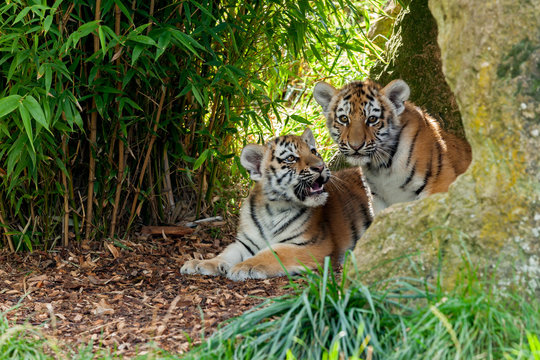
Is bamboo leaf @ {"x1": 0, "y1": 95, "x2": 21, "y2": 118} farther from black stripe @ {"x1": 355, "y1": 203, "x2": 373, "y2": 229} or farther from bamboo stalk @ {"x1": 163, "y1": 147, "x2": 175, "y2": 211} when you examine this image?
black stripe @ {"x1": 355, "y1": 203, "x2": 373, "y2": 229}

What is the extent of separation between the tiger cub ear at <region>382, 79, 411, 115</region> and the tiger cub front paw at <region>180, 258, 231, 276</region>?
1469mm

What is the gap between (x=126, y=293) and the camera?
14.1ft

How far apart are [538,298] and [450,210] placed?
1.57 ft

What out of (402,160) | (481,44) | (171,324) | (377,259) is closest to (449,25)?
(481,44)

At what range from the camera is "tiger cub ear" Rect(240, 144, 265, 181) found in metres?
4.89

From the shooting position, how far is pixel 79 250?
4988mm

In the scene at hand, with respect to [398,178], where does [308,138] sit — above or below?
above

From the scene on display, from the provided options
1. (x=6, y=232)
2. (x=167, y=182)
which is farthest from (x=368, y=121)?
(x=6, y=232)

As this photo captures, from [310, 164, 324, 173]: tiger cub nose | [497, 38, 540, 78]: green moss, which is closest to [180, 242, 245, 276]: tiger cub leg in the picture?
[310, 164, 324, 173]: tiger cub nose

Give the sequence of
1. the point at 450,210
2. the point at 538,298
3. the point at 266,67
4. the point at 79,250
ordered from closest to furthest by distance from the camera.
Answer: the point at 538,298 < the point at 450,210 < the point at 79,250 < the point at 266,67

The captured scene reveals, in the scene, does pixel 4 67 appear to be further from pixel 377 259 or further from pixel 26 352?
pixel 377 259

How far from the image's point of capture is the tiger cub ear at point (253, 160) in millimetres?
4895

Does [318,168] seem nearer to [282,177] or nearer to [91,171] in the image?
[282,177]

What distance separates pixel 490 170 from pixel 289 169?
1.97m
